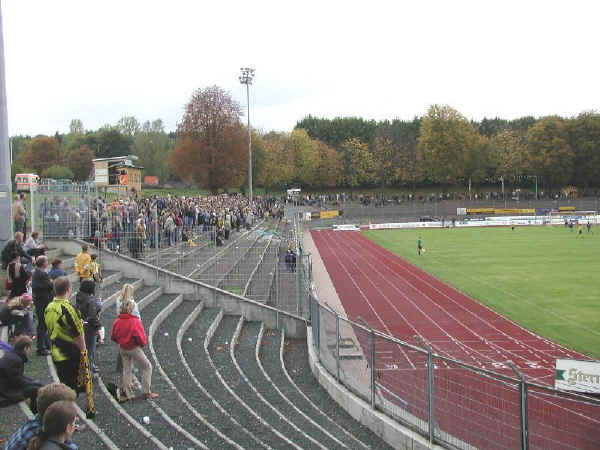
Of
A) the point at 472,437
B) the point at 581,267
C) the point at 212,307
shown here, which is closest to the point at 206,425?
the point at 472,437

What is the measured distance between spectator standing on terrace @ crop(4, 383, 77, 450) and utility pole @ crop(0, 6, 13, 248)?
27.9 ft

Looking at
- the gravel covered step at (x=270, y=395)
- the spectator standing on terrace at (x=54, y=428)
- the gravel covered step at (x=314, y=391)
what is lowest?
the gravel covered step at (x=314, y=391)

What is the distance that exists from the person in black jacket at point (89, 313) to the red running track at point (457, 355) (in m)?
→ 3.99

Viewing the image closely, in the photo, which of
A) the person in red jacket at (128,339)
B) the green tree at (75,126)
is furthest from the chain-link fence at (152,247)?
the green tree at (75,126)

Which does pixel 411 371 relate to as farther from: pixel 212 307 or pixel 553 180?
pixel 553 180

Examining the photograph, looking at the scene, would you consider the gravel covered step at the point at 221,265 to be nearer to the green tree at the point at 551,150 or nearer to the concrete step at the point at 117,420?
the concrete step at the point at 117,420

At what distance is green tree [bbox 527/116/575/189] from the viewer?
89562 mm

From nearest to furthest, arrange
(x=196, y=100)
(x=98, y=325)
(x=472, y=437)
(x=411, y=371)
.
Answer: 1. (x=472, y=437)
2. (x=411, y=371)
3. (x=98, y=325)
4. (x=196, y=100)

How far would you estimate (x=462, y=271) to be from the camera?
31734mm

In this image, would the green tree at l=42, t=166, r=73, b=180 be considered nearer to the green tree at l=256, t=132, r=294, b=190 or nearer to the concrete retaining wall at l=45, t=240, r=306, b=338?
the green tree at l=256, t=132, r=294, b=190

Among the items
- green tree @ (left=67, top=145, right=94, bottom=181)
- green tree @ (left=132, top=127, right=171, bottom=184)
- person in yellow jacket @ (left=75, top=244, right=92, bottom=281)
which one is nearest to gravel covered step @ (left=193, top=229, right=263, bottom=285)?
person in yellow jacket @ (left=75, top=244, right=92, bottom=281)

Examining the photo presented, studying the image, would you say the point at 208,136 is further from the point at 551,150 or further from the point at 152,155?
the point at 551,150

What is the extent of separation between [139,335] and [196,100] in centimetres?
4042

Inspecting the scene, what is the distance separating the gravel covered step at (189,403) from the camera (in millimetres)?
6914
